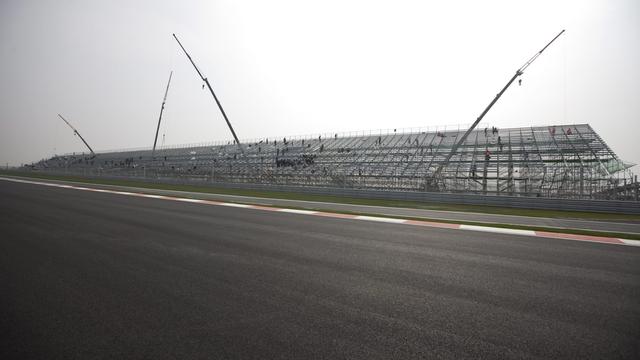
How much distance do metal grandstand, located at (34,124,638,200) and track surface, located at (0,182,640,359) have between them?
13.1 meters

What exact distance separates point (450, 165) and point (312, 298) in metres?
30.2

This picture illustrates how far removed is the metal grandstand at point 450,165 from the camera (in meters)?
18.3

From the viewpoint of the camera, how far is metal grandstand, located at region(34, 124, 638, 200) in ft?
60.0

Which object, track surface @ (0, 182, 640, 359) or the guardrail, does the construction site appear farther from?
track surface @ (0, 182, 640, 359)

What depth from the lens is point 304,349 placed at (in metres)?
2.51

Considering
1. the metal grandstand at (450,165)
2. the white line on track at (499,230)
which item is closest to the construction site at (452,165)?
the metal grandstand at (450,165)

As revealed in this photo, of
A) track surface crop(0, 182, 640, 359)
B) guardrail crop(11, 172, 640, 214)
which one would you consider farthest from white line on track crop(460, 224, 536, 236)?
guardrail crop(11, 172, 640, 214)

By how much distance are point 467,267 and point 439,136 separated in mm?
37738

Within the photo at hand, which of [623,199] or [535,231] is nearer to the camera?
[535,231]

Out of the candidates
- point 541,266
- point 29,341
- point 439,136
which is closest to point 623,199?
point 541,266

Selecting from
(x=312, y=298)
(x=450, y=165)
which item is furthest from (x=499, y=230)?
(x=450, y=165)

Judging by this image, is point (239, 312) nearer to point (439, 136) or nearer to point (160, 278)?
point (160, 278)

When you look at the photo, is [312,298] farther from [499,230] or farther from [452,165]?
[452,165]

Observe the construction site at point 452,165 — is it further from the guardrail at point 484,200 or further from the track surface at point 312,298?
the track surface at point 312,298
